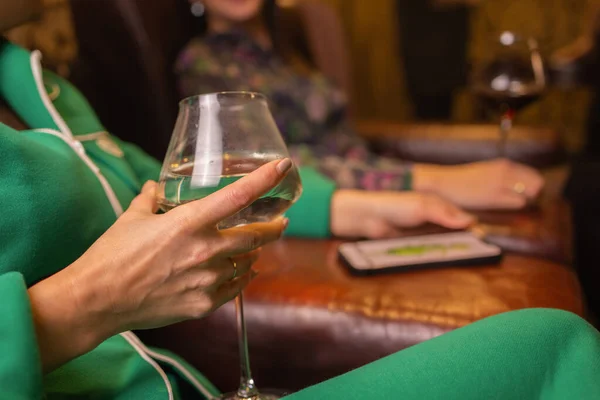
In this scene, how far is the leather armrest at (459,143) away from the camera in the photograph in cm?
153

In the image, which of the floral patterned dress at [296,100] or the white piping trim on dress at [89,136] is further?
the floral patterned dress at [296,100]

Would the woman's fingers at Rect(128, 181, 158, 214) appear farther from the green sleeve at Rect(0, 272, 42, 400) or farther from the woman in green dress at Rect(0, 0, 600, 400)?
the green sleeve at Rect(0, 272, 42, 400)

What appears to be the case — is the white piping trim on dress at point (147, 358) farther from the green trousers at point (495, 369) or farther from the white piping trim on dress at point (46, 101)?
the white piping trim on dress at point (46, 101)

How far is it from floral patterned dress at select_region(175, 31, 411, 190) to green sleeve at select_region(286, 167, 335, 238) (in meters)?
0.19

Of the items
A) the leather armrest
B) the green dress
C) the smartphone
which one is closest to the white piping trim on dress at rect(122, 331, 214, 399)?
the green dress

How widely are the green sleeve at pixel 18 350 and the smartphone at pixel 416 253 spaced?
0.46m

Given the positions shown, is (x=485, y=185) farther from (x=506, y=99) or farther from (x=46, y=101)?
(x=46, y=101)

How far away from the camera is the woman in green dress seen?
42cm

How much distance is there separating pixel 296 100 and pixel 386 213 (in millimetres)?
540

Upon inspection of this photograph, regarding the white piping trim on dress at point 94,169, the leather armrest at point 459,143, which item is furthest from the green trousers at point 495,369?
the leather armrest at point 459,143

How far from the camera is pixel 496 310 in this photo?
0.65 m

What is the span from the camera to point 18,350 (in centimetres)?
39

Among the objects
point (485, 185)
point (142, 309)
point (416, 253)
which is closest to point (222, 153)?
point (142, 309)

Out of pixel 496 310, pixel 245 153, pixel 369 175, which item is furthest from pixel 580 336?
pixel 369 175
